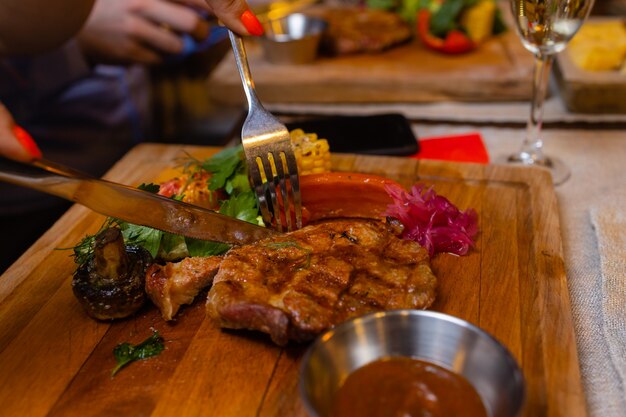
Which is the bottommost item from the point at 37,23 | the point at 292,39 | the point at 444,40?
the point at 444,40

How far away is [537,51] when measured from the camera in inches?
138

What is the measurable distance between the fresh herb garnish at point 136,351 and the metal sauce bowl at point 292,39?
10.6 feet

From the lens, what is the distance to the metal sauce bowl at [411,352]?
1907 mm

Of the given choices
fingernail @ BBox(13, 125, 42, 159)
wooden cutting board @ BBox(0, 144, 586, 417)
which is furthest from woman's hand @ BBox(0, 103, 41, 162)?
wooden cutting board @ BBox(0, 144, 586, 417)

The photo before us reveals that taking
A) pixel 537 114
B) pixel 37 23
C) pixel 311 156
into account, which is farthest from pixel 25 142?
pixel 537 114

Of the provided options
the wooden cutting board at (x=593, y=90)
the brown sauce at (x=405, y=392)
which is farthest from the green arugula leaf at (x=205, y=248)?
the wooden cutting board at (x=593, y=90)

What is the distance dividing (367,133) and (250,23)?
1253 millimetres

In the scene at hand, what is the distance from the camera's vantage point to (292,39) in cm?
497

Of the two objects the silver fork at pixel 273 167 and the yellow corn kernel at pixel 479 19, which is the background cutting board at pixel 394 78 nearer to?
the yellow corn kernel at pixel 479 19

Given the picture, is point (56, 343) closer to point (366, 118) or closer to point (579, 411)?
point (579, 411)

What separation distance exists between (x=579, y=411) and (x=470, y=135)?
241 centimetres

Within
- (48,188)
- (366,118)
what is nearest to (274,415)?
(48,188)

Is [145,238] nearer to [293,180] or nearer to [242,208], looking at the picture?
[242,208]

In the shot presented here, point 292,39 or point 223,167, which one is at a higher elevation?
point 223,167
